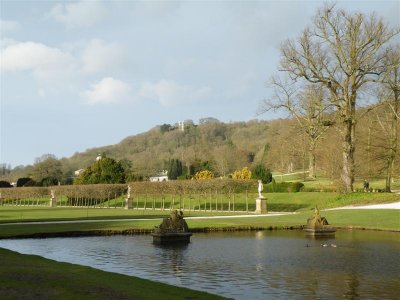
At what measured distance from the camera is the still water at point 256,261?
12297 mm

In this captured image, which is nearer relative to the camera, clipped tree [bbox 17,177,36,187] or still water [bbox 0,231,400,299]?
still water [bbox 0,231,400,299]

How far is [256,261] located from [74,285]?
714 cm

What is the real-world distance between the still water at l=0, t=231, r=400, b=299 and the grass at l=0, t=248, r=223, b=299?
4.49ft

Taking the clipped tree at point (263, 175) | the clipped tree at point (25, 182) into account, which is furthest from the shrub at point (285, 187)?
the clipped tree at point (25, 182)

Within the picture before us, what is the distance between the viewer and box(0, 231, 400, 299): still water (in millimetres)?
12297

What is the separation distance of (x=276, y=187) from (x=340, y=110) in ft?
53.7

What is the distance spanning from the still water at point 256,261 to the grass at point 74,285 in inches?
53.9

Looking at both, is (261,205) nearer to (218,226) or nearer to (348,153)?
(348,153)

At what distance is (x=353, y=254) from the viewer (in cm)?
1806

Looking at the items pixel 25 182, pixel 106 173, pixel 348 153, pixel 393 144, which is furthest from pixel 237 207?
pixel 25 182

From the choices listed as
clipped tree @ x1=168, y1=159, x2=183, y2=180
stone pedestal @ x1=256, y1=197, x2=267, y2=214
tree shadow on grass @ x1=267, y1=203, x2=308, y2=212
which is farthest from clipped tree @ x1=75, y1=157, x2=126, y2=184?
stone pedestal @ x1=256, y1=197, x2=267, y2=214

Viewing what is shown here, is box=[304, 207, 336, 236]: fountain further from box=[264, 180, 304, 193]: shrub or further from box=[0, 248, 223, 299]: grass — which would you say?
box=[264, 180, 304, 193]: shrub

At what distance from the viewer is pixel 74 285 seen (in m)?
10.7

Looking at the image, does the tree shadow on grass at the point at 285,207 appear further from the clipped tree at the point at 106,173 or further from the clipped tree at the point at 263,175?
the clipped tree at the point at 106,173
